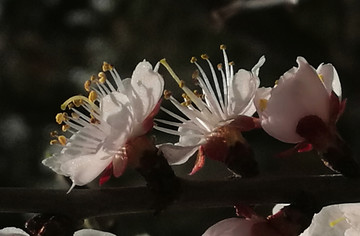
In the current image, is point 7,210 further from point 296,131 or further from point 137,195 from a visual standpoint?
point 296,131

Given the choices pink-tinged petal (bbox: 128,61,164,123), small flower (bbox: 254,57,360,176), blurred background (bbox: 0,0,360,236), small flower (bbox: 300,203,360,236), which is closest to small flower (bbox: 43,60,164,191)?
pink-tinged petal (bbox: 128,61,164,123)

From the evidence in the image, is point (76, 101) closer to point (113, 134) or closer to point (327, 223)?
point (113, 134)

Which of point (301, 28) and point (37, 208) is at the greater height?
point (37, 208)

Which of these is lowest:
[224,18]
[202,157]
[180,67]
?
[180,67]

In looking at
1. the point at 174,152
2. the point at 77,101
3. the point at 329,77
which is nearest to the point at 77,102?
the point at 77,101

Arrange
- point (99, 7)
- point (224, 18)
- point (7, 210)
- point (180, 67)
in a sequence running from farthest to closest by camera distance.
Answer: point (99, 7), point (180, 67), point (224, 18), point (7, 210)

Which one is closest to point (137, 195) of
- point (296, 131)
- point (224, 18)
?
point (296, 131)

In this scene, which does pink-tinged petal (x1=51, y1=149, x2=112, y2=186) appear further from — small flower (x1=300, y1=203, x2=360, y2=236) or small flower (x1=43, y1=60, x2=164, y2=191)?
small flower (x1=300, y1=203, x2=360, y2=236)
